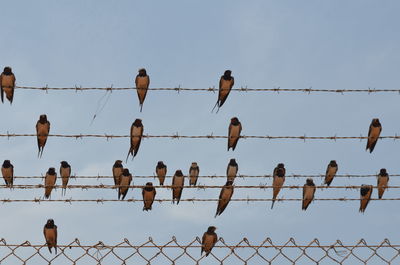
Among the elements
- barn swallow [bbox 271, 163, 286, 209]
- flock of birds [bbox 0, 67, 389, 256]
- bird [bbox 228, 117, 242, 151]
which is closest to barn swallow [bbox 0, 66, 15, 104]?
flock of birds [bbox 0, 67, 389, 256]

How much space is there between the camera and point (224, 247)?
11.7 feet

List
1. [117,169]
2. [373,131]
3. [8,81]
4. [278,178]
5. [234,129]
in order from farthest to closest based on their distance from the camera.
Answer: [117,169]
[278,178]
[373,131]
[234,129]
[8,81]

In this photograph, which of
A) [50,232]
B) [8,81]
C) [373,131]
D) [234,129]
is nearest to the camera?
[50,232]

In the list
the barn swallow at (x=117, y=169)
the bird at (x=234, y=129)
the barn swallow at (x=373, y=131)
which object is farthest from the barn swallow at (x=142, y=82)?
the barn swallow at (x=373, y=131)

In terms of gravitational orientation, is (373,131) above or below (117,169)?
above

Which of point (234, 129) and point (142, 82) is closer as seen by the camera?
point (142, 82)

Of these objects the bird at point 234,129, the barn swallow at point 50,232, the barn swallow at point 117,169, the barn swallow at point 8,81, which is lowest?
the barn swallow at point 50,232

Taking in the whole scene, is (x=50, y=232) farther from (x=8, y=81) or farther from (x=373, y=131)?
(x=373, y=131)

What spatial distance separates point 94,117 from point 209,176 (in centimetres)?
234

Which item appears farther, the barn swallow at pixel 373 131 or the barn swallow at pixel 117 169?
the barn swallow at pixel 117 169

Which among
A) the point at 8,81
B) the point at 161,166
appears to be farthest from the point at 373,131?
the point at 8,81

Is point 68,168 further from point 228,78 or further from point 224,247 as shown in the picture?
point 224,247

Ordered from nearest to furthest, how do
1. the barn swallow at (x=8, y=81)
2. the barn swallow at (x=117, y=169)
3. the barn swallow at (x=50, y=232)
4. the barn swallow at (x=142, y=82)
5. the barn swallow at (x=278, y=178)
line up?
the barn swallow at (x=50, y=232)
the barn swallow at (x=142, y=82)
the barn swallow at (x=8, y=81)
the barn swallow at (x=278, y=178)
the barn swallow at (x=117, y=169)

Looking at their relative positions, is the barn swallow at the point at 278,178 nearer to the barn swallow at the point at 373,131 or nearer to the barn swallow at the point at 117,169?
the barn swallow at the point at 373,131
